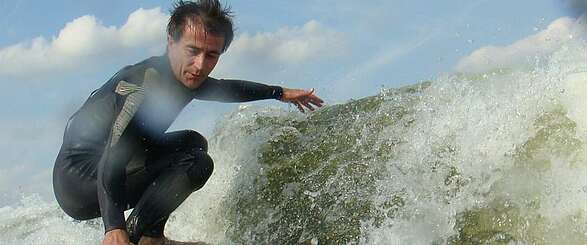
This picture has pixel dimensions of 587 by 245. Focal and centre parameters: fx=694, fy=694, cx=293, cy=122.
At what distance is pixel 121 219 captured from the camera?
164 inches

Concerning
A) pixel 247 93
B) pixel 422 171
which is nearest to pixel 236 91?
pixel 247 93

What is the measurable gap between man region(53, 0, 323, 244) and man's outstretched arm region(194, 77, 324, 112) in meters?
0.02

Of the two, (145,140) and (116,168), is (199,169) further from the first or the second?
(116,168)

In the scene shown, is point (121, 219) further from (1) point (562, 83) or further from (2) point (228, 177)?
(1) point (562, 83)

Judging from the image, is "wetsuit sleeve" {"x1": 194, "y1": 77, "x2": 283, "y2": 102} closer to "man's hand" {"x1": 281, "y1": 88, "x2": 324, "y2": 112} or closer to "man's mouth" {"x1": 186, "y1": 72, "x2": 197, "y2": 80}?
"man's hand" {"x1": 281, "y1": 88, "x2": 324, "y2": 112}

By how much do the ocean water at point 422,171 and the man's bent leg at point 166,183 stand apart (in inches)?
34.5

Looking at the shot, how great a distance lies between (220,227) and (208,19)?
2245 millimetres

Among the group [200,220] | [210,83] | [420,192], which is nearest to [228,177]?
[200,220]

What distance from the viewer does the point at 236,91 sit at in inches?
208

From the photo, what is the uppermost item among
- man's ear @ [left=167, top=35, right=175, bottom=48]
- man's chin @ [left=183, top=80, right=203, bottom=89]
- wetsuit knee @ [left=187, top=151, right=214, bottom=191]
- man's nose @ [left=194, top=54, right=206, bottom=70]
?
man's ear @ [left=167, top=35, right=175, bottom=48]

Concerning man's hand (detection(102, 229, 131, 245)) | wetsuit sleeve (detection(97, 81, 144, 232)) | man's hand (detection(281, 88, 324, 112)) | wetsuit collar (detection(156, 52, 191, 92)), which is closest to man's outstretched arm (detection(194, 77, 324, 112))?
man's hand (detection(281, 88, 324, 112))

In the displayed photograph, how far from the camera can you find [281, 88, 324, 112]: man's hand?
5.55 metres

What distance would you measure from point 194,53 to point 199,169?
824mm

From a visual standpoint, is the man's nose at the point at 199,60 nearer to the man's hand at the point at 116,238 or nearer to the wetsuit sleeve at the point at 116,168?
the wetsuit sleeve at the point at 116,168
